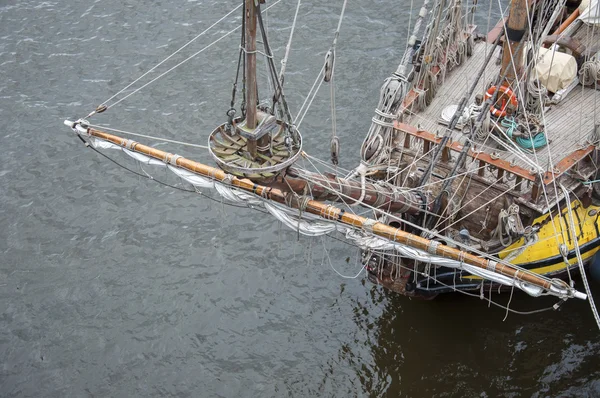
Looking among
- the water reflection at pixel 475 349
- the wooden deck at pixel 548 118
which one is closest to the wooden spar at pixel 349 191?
the wooden deck at pixel 548 118

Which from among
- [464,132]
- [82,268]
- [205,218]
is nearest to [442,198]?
[464,132]

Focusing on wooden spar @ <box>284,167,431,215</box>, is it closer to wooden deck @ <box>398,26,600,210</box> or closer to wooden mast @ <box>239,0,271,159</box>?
wooden mast @ <box>239,0,271,159</box>

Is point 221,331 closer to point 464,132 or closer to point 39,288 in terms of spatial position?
point 39,288

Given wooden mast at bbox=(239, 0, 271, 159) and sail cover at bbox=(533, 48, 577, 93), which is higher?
wooden mast at bbox=(239, 0, 271, 159)

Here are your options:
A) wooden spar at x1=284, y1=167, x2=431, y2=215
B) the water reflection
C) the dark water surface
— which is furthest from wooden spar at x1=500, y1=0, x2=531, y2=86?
the dark water surface

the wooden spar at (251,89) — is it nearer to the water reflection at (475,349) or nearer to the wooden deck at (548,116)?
the wooden deck at (548,116)

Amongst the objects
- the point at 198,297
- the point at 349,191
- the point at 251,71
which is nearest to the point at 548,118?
the point at 349,191

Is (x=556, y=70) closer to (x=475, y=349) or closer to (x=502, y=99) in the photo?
(x=502, y=99)
